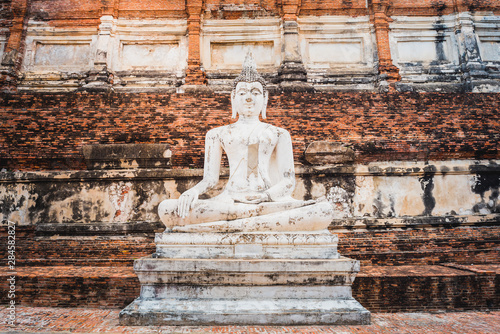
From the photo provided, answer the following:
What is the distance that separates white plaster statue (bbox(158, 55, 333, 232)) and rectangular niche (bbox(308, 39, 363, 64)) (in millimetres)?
6847

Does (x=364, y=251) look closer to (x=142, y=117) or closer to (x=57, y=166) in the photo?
(x=142, y=117)

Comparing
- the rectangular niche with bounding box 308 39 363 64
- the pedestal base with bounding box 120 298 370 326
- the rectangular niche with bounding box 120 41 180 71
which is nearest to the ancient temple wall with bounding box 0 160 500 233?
the pedestal base with bounding box 120 298 370 326

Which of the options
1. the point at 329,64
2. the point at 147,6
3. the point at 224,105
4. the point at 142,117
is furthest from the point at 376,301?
the point at 147,6

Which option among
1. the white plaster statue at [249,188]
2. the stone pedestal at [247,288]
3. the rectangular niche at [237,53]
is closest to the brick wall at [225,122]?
the rectangular niche at [237,53]

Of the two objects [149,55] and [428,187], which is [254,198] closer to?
[428,187]

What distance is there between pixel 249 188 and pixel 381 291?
208 centimetres

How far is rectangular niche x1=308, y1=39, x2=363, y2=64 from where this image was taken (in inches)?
426

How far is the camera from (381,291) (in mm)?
4422

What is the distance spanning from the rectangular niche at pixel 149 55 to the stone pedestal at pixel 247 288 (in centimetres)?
839

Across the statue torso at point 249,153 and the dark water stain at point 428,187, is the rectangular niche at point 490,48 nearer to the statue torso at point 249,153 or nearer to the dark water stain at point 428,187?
the dark water stain at point 428,187

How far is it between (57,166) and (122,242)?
98.0 inches

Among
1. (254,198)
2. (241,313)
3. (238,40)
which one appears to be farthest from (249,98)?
(238,40)

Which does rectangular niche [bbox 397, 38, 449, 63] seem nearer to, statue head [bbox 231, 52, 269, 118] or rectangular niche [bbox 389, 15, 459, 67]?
rectangular niche [bbox 389, 15, 459, 67]

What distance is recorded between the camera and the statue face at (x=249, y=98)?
455 centimetres
